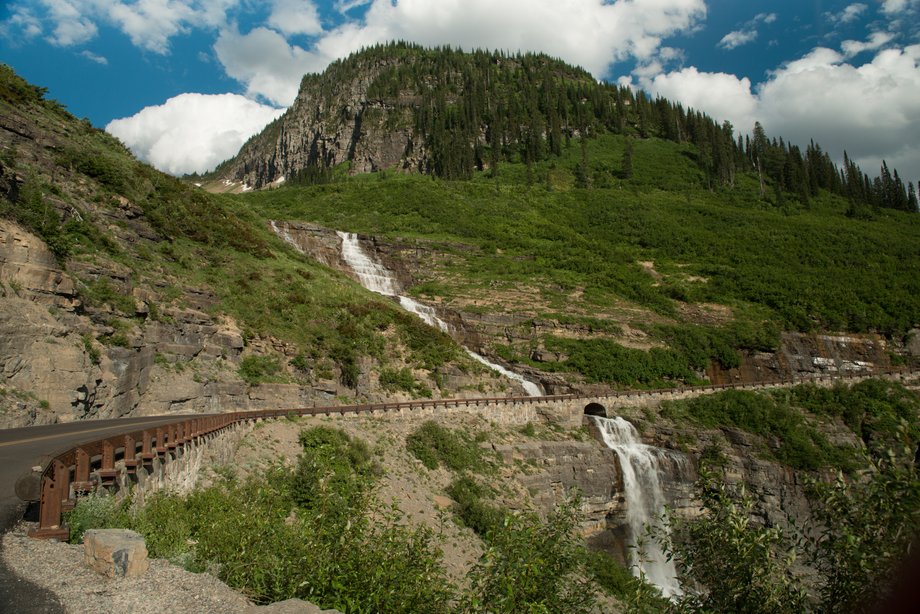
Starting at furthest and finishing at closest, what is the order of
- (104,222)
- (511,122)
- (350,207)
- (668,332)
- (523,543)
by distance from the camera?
(511,122) < (350,207) < (668,332) < (104,222) < (523,543)

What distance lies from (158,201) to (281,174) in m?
167

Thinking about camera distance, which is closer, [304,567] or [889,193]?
[304,567]

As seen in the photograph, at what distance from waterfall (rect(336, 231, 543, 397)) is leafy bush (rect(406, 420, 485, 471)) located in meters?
13.6

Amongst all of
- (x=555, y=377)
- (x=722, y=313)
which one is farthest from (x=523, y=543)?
(x=722, y=313)

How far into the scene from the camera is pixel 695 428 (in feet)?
136

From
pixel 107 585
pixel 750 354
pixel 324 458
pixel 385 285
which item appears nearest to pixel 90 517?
pixel 107 585

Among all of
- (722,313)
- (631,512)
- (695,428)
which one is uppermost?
(722,313)

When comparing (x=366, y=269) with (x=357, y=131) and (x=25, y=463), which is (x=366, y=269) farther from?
(x=357, y=131)

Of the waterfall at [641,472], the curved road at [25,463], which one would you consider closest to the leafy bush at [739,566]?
the curved road at [25,463]

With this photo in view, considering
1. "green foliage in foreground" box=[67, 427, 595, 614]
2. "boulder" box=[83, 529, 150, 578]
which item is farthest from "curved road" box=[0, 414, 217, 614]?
"green foliage in foreground" box=[67, 427, 595, 614]

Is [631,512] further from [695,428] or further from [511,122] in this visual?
[511,122]

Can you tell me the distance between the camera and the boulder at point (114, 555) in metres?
7.61

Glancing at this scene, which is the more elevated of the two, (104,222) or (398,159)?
Answer: (398,159)

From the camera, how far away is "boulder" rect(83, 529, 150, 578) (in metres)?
7.61
